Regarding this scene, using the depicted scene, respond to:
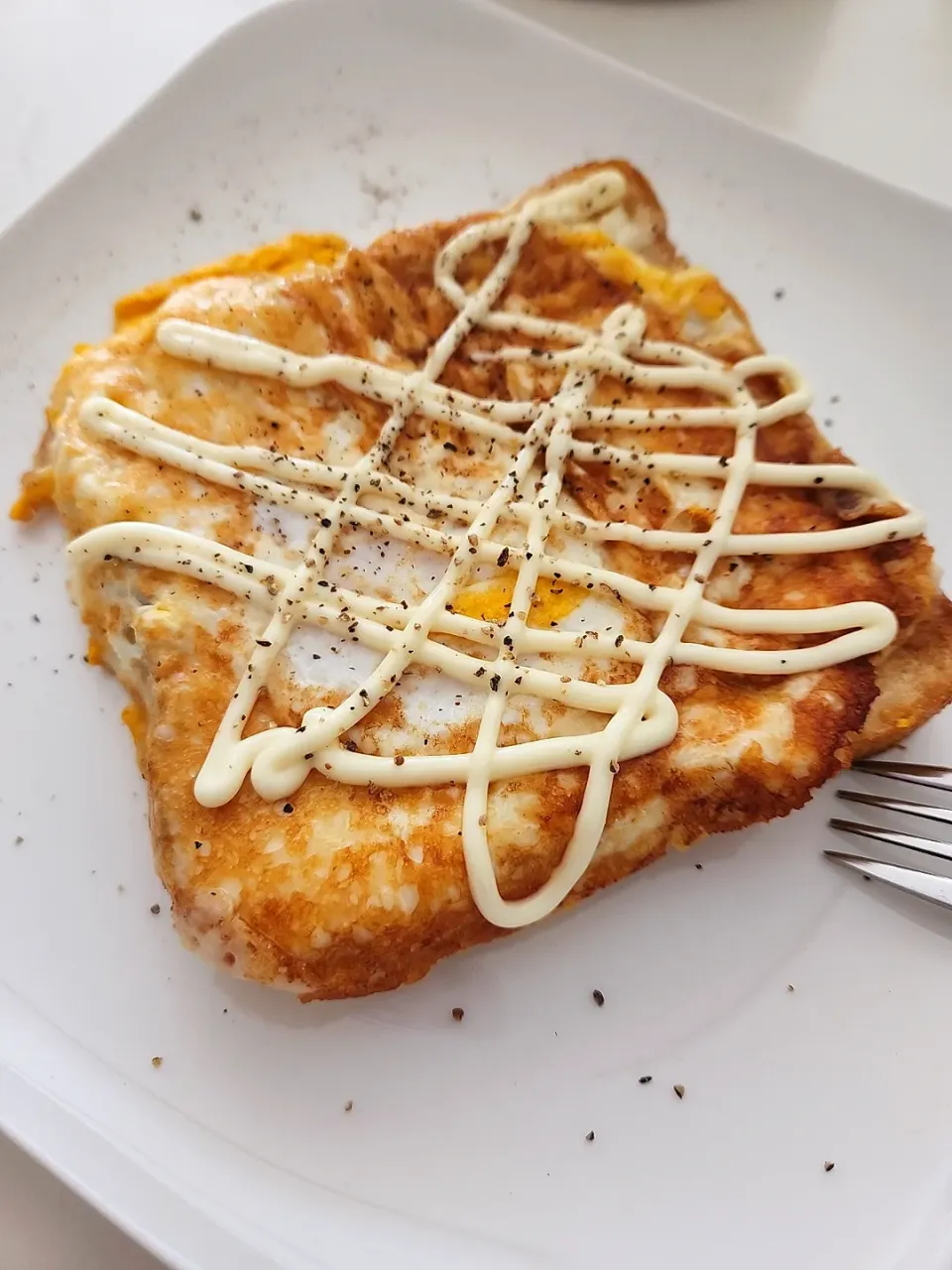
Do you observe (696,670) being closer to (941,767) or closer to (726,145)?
(941,767)

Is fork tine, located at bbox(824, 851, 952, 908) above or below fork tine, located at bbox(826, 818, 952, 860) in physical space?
below

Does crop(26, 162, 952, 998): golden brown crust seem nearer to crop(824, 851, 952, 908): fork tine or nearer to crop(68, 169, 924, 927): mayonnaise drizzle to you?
crop(68, 169, 924, 927): mayonnaise drizzle

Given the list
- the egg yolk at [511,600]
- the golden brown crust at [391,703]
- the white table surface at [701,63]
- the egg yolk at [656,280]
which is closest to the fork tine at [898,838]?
the golden brown crust at [391,703]

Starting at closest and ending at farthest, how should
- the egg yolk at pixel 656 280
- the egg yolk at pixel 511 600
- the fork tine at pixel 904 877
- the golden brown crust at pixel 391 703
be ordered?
the golden brown crust at pixel 391 703, the egg yolk at pixel 511 600, the fork tine at pixel 904 877, the egg yolk at pixel 656 280

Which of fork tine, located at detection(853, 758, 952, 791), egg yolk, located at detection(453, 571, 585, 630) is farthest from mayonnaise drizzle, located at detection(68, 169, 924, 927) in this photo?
fork tine, located at detection(853, 758, 952, 791)

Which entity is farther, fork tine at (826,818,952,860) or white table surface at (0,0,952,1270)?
white table surface at (0,0,952,1270)

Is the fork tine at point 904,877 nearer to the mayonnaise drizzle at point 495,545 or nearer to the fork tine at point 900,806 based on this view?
the fork tine at point 900,806

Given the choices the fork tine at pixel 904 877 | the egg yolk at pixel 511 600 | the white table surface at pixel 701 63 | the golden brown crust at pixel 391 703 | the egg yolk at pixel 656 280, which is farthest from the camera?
the white table surface at pixel 701 63

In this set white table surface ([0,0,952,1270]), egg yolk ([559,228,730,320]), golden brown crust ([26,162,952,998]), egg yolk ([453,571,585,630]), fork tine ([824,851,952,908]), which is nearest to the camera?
golden brown crust ([26,162,952,998])
